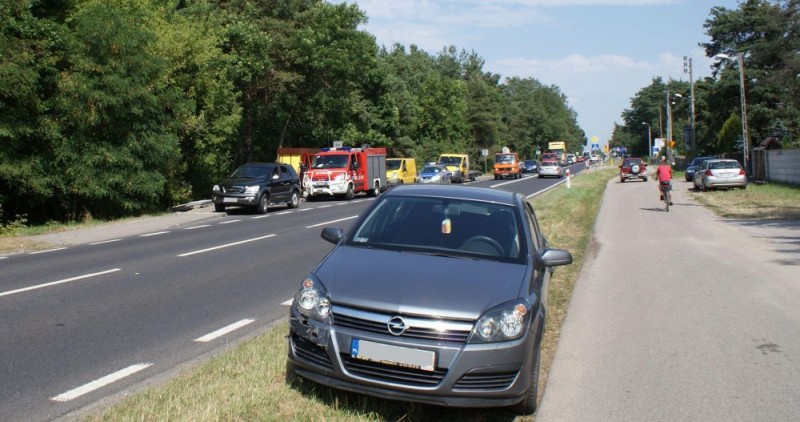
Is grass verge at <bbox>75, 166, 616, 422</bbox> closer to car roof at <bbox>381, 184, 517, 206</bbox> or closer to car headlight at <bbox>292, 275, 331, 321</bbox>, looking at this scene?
car headlight at <bbox>292, 275, 331, 321</bbox>

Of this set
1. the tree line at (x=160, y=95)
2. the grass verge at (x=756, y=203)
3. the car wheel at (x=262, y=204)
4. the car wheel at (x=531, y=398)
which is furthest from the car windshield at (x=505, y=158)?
the car wheel at (x=531, y=398)

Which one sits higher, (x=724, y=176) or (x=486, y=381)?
(x=724, y=176)

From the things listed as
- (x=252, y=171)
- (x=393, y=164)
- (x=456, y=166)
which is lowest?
(x=456, y=166)

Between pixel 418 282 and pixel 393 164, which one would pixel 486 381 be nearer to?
pixel 418 282

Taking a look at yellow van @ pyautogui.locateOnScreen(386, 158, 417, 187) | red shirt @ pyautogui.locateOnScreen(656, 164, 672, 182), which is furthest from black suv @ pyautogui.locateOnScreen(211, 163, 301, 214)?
yellow van @ pyautogui.locateOnScreen(386, 158, 417, 187)

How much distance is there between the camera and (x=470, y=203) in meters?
6.16

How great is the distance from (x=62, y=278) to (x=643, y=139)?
16207 centimetres

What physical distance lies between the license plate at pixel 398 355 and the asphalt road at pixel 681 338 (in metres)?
1.09

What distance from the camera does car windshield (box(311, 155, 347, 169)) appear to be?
34.7 metres

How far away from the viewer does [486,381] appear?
177 inches

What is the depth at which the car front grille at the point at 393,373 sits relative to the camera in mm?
4422

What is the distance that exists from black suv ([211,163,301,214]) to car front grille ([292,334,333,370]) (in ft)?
70.1

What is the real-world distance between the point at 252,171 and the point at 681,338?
21.9 metres

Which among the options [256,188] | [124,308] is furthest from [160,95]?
[124,308]
